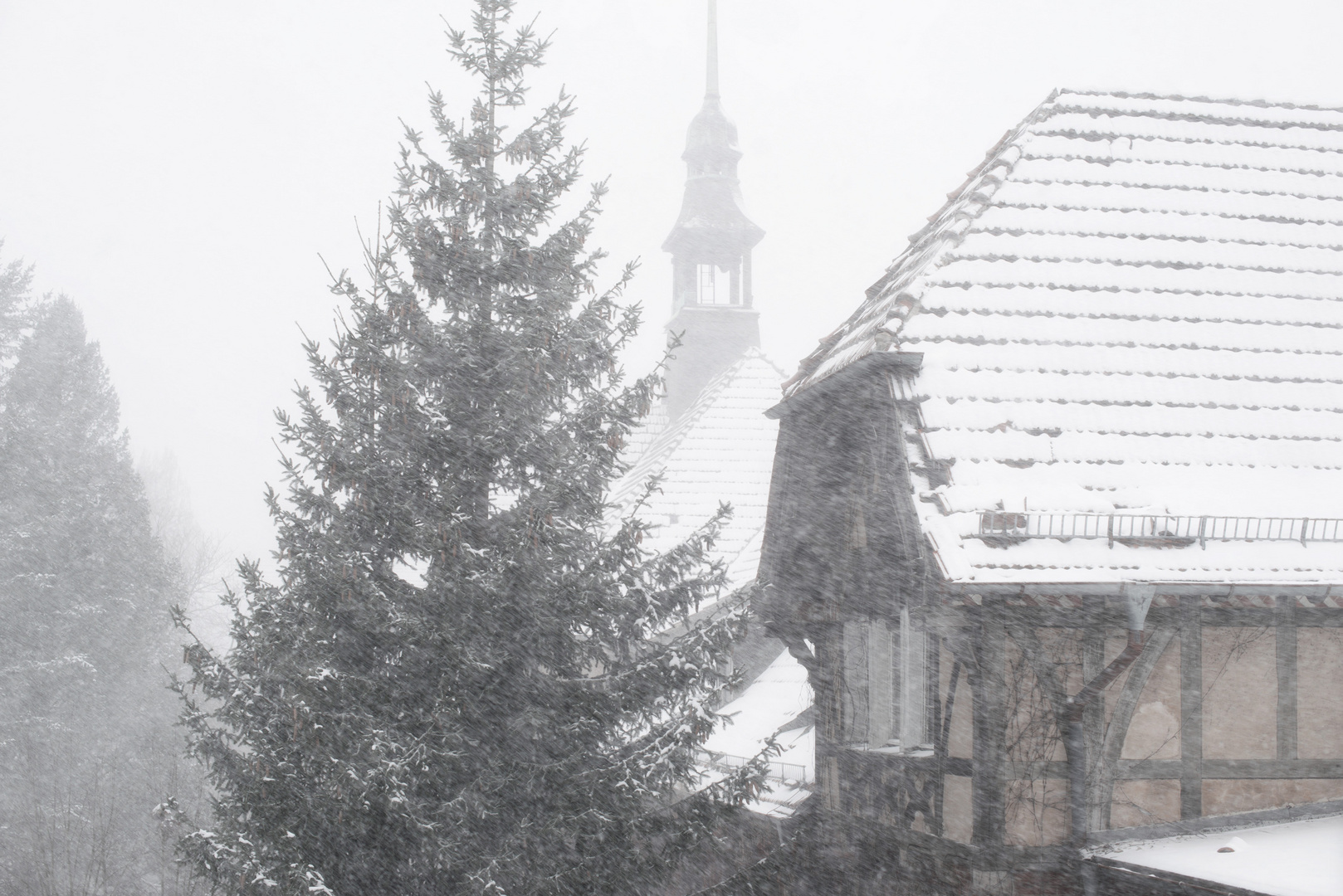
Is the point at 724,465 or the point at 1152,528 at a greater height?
the point at 724,465

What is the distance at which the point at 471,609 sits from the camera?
7359 mm

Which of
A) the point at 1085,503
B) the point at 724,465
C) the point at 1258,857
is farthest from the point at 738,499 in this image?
the point at 1258,857

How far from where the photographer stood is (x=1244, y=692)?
6.56 metres

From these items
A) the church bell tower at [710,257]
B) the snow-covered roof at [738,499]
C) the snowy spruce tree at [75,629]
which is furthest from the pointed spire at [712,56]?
the snowy spruce tree at [75,629]

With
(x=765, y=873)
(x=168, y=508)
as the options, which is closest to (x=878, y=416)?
(x=765, y=873)

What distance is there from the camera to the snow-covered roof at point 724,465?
1595 centimetres

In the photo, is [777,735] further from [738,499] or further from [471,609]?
[738,499]

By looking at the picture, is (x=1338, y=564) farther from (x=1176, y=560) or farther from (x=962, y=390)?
(x=962, y=390)

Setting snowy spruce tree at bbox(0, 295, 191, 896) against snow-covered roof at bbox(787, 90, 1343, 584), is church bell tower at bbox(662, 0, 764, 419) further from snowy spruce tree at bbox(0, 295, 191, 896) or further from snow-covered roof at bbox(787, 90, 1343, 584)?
snow-covered roof at bbox(787, 90, 1343, 584)

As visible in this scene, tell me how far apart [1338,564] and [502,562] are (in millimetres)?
5506

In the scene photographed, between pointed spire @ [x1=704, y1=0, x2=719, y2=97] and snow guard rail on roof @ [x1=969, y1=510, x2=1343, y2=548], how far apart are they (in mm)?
24379

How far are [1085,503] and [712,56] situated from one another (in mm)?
27440

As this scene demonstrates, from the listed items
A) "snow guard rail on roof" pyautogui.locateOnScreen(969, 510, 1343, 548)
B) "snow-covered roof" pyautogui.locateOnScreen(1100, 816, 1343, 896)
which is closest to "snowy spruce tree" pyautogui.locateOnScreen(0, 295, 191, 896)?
"snow guard rail on roof" pyautogui.locateOnScreen(969, 510, 1343, 548)

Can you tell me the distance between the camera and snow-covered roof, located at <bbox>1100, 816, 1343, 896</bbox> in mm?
5523
